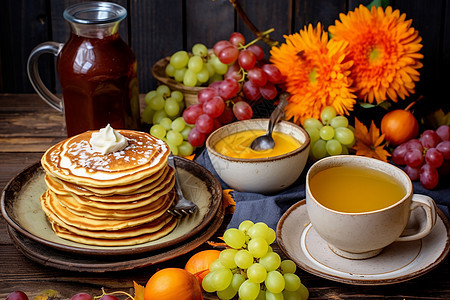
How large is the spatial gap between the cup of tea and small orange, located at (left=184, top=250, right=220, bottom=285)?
0.18 meters

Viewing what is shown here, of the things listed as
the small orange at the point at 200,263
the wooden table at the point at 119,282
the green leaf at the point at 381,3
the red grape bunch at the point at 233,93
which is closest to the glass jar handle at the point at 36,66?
the red grape bunch at the point at 233,93

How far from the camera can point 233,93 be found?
140 cm

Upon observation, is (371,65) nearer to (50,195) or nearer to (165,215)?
(165,215)

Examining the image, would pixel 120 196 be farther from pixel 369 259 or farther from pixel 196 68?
pixel 196 68

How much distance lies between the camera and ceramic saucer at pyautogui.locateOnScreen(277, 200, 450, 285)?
0.90 metres

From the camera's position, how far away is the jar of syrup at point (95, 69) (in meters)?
1.30

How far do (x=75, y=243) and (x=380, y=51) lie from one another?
0.89 metres

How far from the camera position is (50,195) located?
1077 mm

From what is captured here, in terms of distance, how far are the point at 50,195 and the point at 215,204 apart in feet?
1.06

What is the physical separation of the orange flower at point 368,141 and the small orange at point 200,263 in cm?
56

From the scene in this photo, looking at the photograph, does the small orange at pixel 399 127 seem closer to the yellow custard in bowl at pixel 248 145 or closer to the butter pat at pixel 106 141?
the yellow custard in bowl at pixel 248 145

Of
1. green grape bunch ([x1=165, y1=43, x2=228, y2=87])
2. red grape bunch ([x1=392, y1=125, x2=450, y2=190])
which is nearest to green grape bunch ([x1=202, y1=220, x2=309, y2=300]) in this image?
Result: red grape bunch ([x1=392, y1=125, x2=450, y2=190])

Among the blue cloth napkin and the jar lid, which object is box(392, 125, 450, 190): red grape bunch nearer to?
the blue cloth napkin

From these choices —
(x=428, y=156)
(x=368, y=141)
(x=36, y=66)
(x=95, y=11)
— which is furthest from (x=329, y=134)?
(x=36, y=66)
